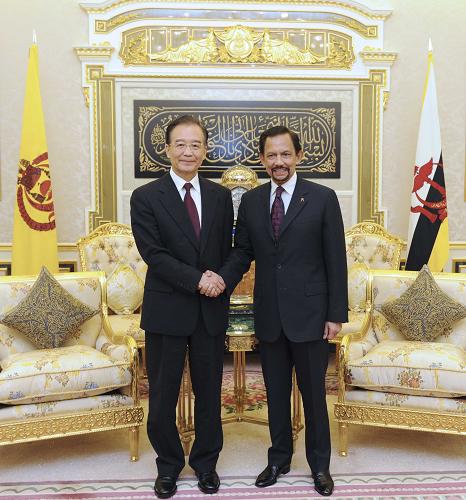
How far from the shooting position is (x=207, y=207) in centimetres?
214

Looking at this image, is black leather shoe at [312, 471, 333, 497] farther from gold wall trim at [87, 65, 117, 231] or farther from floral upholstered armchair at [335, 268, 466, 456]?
gold wall trim at [87, 65, 117, 231]

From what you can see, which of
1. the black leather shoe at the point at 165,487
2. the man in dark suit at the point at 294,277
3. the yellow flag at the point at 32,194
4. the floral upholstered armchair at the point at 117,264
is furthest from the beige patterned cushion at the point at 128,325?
the man in dark suit at the point at 294,277

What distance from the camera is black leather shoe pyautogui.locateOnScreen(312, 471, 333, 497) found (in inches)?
84.4

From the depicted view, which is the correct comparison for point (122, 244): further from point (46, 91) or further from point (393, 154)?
point (393, 154)

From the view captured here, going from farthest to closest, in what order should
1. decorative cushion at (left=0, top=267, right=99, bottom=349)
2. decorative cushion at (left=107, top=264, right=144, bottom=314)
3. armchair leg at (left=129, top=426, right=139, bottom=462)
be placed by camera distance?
decorative cushion at (left=107, top=264, right=144, bottom=314) → decorative cushion at (left=0, top=267, right=99, bottom=349) → armchair leg at (left=129, top=426, right=139, bottom=462)

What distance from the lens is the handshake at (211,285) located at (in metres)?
2.02

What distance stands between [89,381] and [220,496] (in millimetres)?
742

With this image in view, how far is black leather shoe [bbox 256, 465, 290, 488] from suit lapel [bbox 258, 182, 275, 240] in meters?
0.95

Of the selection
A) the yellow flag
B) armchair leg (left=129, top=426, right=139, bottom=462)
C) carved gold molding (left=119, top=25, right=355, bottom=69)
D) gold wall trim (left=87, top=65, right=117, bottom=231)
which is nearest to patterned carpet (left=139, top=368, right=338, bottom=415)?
armchair leg (left=129, top=426, right=139, bottom=462)

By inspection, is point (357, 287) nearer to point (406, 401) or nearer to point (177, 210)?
point (406, 401)

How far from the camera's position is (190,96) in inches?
172

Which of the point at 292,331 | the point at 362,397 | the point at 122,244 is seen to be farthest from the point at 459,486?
the point at 122,244

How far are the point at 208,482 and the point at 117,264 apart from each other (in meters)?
2.16

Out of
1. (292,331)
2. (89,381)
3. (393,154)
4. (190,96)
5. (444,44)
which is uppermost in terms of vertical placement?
(444,44)
